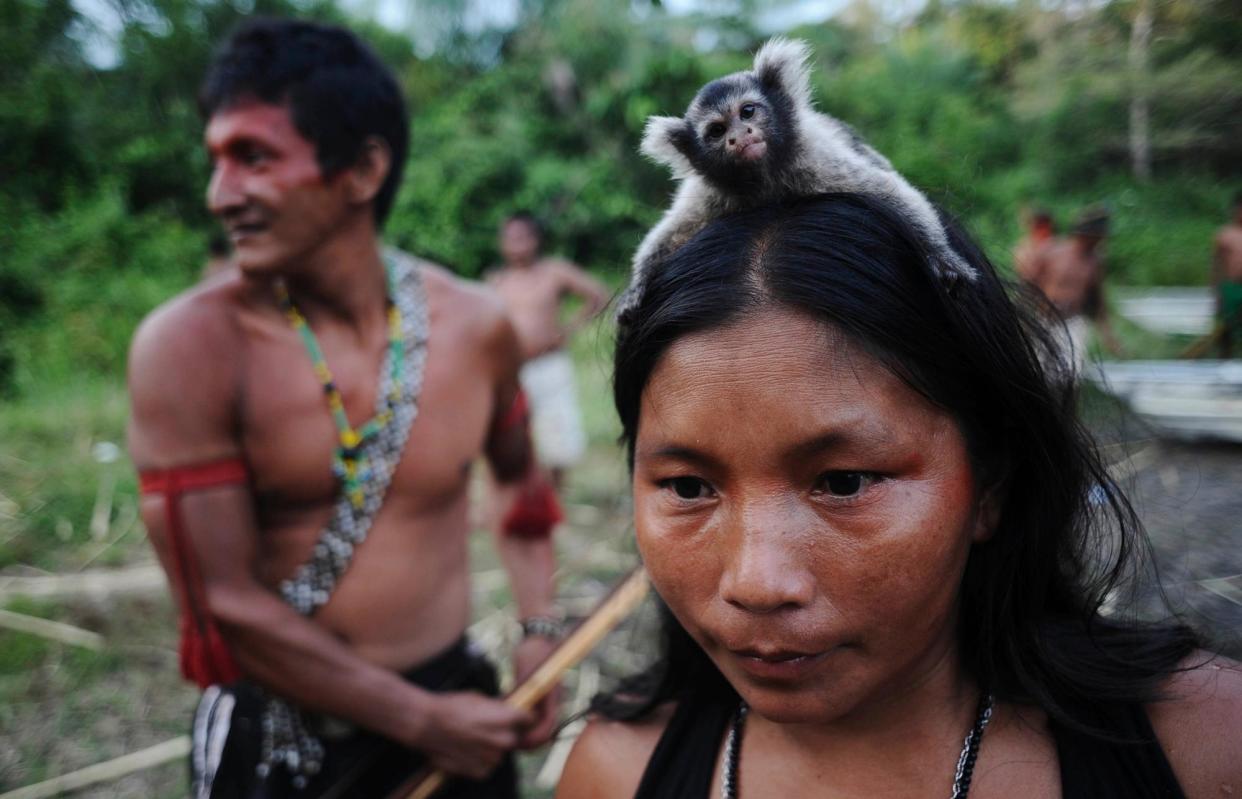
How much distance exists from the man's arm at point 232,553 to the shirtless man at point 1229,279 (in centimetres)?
495

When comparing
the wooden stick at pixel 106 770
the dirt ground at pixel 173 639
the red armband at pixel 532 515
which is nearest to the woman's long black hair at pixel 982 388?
the dirt ground at pixel 173 639

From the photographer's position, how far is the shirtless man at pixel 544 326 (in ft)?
23.0

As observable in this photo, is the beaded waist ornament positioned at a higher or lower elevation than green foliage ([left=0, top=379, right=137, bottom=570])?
higher

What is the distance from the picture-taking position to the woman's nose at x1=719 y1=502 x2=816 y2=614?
0.96 metres

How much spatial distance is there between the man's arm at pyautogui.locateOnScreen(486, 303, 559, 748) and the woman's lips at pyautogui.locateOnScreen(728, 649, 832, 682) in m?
1.56

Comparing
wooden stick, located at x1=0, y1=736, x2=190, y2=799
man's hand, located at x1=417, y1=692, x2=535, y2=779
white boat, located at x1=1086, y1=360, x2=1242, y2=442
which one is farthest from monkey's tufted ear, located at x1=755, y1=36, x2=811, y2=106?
wooden stick, located at x1=0, y1=736, x2=190, y2=799

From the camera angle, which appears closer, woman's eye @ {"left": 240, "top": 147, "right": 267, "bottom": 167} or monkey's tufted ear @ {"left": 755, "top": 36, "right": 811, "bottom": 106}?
monkey's tufted ear @ {"left": 755, "top": 36, "right": 811, "bottom": 106}

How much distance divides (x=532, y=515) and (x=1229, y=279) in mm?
6552

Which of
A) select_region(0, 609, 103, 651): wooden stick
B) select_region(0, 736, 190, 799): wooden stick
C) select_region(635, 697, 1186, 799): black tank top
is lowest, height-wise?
select_region(0, 609, 103, 651): wooden stick

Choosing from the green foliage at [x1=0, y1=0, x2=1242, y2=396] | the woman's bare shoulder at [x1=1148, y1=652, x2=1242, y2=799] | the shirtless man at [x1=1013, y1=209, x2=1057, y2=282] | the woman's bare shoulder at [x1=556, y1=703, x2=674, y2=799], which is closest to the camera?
the woman's bare shoulder at [x1=1148, y1=652, x2=1242, y2=799]

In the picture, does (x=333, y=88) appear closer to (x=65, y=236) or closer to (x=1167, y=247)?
(x=1167, y=247)

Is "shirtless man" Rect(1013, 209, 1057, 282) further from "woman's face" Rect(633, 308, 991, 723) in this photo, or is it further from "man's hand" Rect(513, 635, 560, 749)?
"woman's face" Rect(633, 308, 991, 723)

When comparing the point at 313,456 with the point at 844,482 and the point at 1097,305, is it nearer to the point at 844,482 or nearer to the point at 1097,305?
the point at 844,482

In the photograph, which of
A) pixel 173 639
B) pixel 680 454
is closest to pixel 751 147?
pixel 680 454
